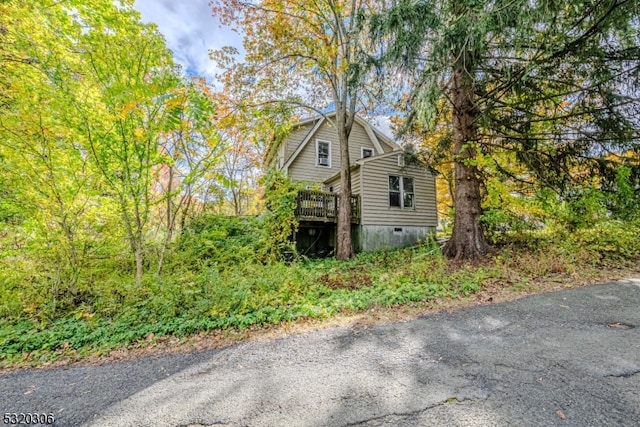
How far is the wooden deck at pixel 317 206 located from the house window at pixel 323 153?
12.2ft

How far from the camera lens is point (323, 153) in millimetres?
14148

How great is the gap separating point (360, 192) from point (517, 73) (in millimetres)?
6478

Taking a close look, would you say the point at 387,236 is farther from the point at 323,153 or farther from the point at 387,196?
the point at 323,153

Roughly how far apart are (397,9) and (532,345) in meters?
6.06

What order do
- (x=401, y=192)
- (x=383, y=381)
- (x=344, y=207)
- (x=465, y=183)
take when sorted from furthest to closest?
(x=401, y=192)
(x=344, y=207)
(x=465, y=183)
(x=383, y=381)

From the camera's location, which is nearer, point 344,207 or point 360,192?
point 344,207

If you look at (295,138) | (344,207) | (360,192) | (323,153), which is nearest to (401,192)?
(360,192)

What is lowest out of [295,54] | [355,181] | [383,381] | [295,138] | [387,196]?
[383,381]

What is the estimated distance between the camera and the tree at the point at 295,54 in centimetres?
895

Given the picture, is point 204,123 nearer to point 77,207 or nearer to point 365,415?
point 77,207

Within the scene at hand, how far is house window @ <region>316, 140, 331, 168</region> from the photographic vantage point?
45.9 feet

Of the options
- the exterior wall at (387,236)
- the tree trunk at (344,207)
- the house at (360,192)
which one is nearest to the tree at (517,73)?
the tree trunk at (344,207)

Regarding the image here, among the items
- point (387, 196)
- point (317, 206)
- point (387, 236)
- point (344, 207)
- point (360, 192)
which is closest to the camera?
point (344, 207)

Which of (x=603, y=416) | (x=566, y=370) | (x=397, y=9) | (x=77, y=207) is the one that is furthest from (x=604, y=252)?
(x=77, y=207)
